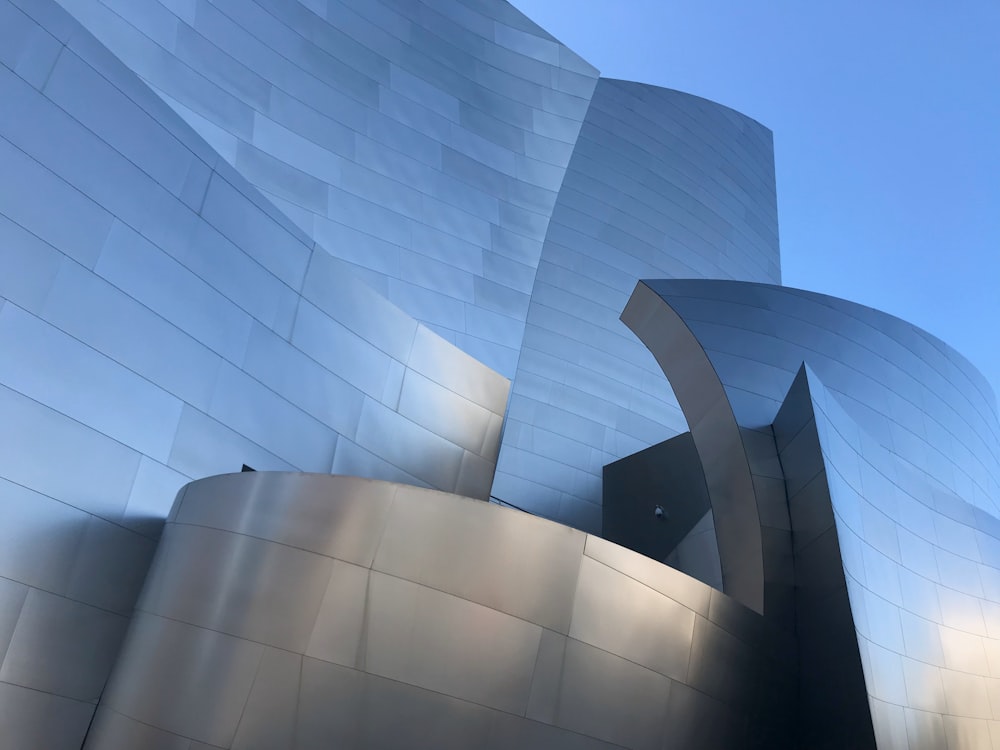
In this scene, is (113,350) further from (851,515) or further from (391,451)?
(851,515)

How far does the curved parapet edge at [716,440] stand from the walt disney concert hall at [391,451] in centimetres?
7

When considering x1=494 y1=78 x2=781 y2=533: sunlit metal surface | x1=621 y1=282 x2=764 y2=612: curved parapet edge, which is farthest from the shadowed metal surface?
x1=494 y1=78 x2=781 y2=533: sunlit metal surface

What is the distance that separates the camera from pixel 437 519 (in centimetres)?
763

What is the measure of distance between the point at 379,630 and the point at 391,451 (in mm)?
5366

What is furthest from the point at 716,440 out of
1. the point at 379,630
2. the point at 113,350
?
the point at 113,350

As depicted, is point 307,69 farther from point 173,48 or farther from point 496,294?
point 496,294

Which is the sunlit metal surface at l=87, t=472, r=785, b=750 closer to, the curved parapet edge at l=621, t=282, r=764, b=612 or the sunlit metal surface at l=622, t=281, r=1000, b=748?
the sunlit metal surface at l=622, t=281, r=1000, b=748

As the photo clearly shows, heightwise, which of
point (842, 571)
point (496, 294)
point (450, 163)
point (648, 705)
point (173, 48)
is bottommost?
point (648, 705)

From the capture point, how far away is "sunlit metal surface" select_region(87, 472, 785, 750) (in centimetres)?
690

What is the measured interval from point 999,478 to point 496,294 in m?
12.3

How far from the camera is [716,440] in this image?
1256 cm

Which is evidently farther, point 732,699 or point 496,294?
point 496,294

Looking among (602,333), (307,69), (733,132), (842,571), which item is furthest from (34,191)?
(733,132)

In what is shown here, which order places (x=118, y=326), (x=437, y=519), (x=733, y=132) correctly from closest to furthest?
(x=437, y=519) → (x=118, y=326) → (x=733, y=132)
